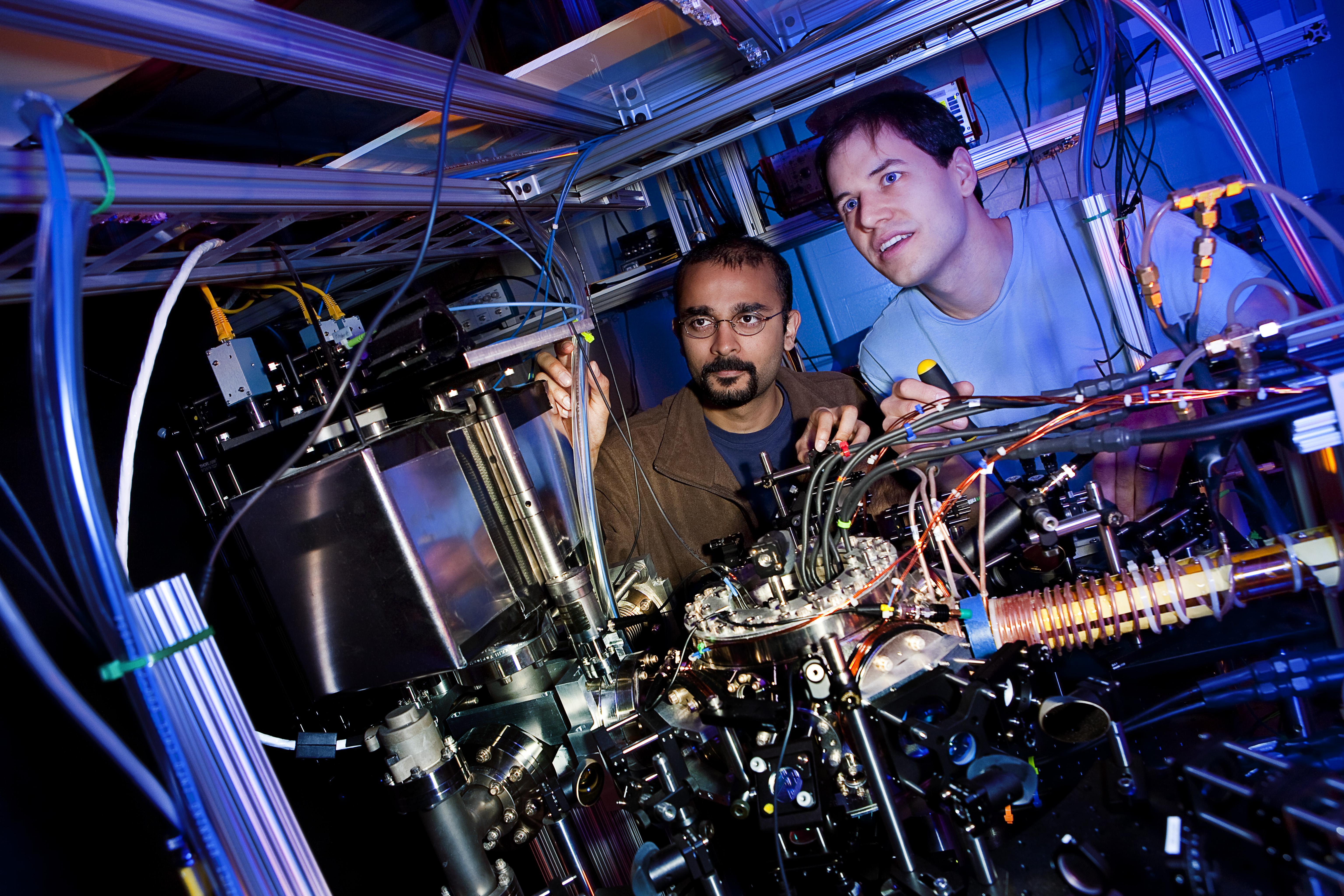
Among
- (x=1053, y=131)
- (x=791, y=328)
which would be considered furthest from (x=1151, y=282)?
(x=791, y=328)

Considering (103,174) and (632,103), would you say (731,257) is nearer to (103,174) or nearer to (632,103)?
(632,103)

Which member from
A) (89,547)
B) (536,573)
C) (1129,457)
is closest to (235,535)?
(536,573)

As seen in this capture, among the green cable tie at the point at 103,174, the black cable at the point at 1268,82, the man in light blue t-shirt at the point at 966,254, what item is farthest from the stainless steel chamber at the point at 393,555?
the black cable at the point at 1268,82

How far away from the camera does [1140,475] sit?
1.77m

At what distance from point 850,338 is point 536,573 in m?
1.85

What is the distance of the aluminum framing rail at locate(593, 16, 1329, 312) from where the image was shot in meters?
2.05

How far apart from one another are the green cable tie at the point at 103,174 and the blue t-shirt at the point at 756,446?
1997 millimetres

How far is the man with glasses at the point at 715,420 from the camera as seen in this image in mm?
2492

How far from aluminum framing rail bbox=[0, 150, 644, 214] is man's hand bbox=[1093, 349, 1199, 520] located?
5.32 feet

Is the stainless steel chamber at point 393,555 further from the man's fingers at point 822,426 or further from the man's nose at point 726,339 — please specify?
the man's nose at point 726,339

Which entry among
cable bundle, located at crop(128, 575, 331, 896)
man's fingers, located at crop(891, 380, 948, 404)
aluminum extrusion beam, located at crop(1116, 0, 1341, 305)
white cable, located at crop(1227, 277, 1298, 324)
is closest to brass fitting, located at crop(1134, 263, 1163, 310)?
white cable, located at crop(1227, 277, 1298, 324)

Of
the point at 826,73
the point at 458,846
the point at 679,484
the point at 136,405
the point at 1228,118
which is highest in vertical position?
the point at 826,73

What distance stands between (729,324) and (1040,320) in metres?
0.97

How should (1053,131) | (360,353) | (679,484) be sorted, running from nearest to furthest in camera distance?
(360,353) < (1053,131) < (679,484)
